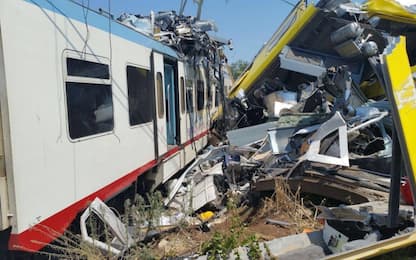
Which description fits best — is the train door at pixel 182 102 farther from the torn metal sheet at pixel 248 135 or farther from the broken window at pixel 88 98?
the broken window at pixel 88 98

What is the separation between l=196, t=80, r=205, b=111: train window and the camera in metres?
9.67

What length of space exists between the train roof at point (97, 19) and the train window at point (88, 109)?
2.27ft

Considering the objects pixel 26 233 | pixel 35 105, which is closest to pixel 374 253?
pixel 26 233

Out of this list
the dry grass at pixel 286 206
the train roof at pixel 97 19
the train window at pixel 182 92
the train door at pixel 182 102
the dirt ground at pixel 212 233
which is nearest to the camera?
the train roof at pixel 97 19

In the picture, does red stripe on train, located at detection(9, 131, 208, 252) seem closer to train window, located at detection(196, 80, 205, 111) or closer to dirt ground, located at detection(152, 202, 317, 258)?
dirt ground, located at detection(152, 202, 317, 258)

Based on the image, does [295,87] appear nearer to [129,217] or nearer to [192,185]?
[192,185]

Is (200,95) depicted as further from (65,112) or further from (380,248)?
(380,248)

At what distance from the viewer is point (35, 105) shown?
303 centimetres

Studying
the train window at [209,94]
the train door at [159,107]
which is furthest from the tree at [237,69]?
the train door at [159,107]

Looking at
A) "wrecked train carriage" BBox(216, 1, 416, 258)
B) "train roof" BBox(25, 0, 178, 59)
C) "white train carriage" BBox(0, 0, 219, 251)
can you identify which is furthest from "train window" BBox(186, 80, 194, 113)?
"white train carriage" BBox(0, 0, 219, 251)

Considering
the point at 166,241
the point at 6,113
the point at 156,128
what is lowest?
the point at 166,241

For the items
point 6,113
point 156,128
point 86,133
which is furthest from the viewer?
point 156,128

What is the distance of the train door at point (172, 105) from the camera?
7363 mm

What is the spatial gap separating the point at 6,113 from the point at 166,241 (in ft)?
7.55
